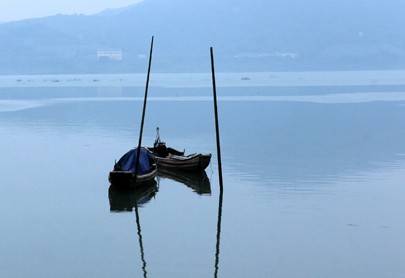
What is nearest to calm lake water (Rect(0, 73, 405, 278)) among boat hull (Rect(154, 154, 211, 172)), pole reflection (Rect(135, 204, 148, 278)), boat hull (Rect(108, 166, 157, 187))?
pole reflection (Rect(135, 204, 148, 278))

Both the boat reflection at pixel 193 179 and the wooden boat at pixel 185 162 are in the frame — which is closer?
the boat reflection at pixel 193 179

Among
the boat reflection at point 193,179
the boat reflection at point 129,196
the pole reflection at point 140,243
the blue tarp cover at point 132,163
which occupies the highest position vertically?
the blue tarp cover at point 132,163

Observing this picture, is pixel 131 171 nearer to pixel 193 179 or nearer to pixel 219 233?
pixel 193 179

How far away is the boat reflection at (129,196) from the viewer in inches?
1254

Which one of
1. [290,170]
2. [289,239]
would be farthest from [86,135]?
[289,239]

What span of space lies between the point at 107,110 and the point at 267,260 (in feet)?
261

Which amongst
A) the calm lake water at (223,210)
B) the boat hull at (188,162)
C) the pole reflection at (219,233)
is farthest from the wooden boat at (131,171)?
the pole reflection at (219,233)

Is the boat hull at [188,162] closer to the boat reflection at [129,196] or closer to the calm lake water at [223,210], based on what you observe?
→ the calm lake water at [223,210]

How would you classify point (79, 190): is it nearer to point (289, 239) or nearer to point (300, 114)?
point (289, 239)

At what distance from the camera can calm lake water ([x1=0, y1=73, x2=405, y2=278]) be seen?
22478 mm

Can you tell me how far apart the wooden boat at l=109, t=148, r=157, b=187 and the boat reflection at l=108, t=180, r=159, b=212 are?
360mm

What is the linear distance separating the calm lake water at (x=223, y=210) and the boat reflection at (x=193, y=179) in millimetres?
169

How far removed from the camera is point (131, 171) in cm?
3544

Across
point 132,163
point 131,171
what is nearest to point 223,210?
point 131,171
